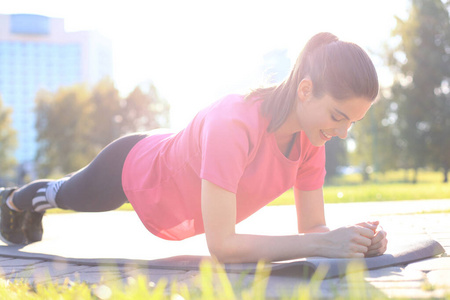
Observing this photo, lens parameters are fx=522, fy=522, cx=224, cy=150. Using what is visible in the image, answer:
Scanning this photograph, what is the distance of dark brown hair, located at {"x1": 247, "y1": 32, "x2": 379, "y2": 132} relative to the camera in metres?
2.31

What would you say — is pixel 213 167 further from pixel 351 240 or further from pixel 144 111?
pixel 144 111

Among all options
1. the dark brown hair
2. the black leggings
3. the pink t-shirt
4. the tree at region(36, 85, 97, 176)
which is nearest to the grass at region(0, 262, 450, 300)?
the pink t-shirt

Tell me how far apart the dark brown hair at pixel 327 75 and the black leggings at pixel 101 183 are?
47.0 inches

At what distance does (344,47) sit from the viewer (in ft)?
7.80

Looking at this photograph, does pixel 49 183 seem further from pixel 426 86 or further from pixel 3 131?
pixel 3 131

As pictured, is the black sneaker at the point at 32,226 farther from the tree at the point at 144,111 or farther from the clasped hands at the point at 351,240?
the tree at the point at 144,111

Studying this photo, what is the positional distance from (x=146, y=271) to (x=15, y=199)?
160 cm

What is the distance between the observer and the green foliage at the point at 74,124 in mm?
30986

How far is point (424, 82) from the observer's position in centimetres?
2627

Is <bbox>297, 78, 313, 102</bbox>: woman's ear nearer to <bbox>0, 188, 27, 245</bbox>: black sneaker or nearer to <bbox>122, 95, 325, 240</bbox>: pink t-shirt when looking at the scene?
<bbox>122, 95, 325, 240</bbox>: pink t-shirt

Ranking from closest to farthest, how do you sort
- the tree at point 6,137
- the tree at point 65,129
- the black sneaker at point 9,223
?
1. the black sneaker at point 9,223
2. the tree at point 65,129
3. the tree at point 6,137

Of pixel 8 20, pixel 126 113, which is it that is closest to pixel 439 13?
pixel 126 113

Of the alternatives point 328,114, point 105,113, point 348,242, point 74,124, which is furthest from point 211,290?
point 105,113

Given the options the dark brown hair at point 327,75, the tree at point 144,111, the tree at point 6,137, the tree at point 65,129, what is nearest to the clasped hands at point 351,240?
the dark brown hair at point 327,75
